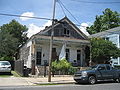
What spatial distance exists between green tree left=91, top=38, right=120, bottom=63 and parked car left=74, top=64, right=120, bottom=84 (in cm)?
905

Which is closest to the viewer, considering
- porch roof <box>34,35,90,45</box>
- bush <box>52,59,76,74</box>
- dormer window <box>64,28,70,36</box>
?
bush <box>52,59,76,74</box>

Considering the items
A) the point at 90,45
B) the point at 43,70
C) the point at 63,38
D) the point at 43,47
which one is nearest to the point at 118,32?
the point at 90,45

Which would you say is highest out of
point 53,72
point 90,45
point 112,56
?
point 90,45

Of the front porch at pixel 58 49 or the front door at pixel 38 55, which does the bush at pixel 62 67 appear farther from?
the front door at pixel 38 55

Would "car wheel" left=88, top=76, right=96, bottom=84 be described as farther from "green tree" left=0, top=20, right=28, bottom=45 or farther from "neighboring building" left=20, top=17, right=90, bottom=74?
"green tree" left=0, top=20, right=28, bottom=45

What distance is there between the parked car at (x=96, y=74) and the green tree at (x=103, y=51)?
9052 mm

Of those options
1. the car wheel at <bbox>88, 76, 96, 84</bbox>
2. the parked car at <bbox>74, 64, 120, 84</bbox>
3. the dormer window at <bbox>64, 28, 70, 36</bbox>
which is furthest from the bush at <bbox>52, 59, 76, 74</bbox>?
the dormer window at <bbox>64, 28, 70, 36</bbox>

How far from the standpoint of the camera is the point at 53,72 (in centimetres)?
2166

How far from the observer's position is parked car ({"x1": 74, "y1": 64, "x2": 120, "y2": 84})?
51.7 ft

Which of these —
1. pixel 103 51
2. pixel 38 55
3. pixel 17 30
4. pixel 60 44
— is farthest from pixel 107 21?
pixel 38 55

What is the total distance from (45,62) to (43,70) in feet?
9.95

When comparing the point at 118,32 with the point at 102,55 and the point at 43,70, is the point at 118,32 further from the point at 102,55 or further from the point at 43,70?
the point at 43,70

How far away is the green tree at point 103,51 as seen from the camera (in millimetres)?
26531

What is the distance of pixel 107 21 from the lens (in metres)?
56.1
